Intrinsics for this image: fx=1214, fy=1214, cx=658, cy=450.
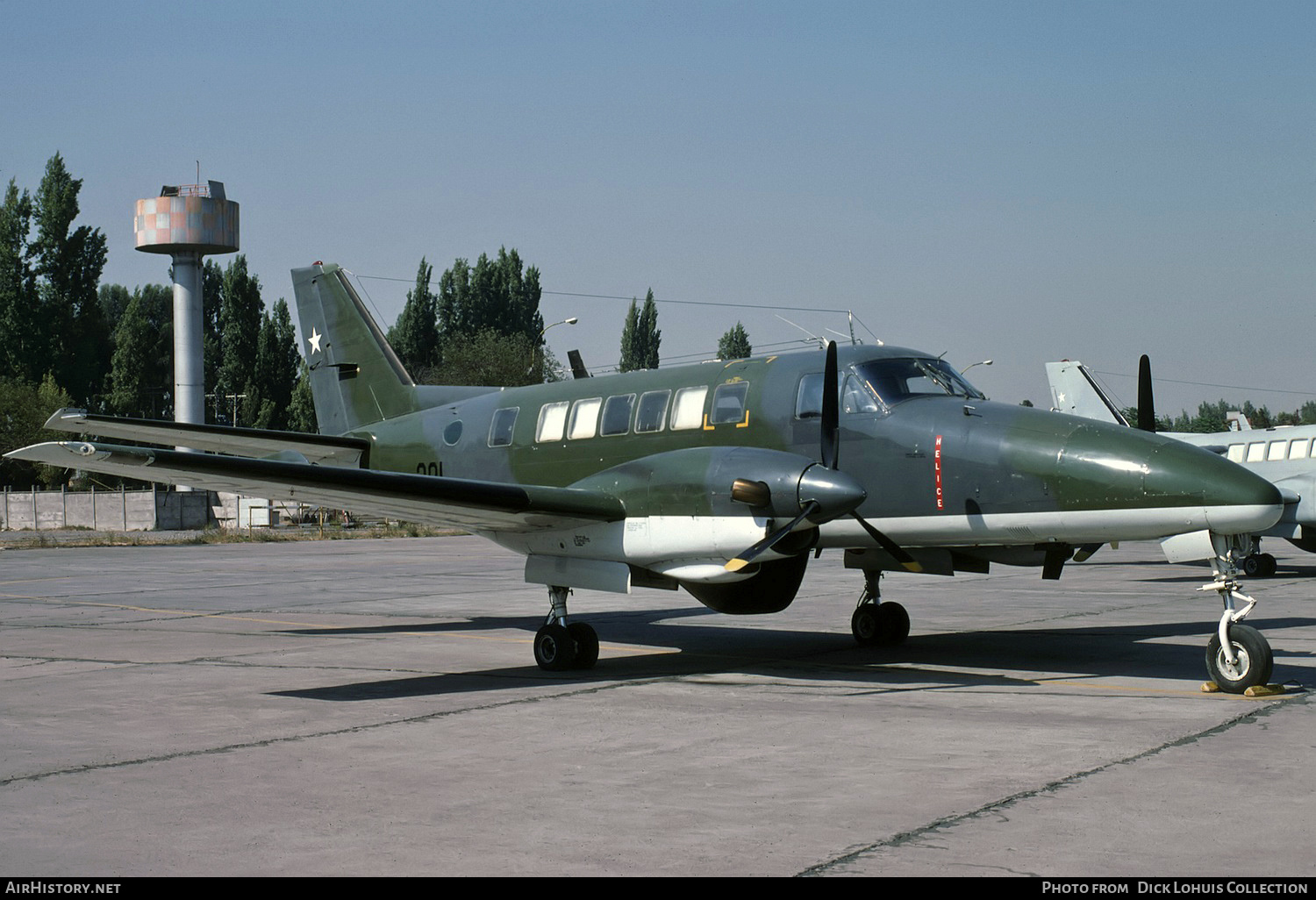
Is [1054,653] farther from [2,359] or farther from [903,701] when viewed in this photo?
[2,359]

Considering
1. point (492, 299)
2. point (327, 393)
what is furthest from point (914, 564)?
point (492, 299)

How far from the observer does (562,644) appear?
512 inches

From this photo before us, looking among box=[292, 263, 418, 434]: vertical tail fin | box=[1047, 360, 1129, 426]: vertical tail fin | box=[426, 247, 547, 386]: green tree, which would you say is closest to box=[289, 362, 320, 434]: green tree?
box=[426, 247, 547, 386]: green tree

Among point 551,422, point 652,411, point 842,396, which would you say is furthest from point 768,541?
point 551,422

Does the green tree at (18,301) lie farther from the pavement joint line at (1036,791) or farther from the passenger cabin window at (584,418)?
the pavement joint line at (1036,791)

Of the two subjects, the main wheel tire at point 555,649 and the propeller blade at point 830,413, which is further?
the main wheel tire at point 555,649

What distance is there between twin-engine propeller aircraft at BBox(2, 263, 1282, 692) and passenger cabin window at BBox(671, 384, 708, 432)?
0.02 metres

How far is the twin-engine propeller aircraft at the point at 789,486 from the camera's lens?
437 inches

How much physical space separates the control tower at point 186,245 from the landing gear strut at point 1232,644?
67.7 m

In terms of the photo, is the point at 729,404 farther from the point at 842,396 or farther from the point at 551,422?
the point at 551,422

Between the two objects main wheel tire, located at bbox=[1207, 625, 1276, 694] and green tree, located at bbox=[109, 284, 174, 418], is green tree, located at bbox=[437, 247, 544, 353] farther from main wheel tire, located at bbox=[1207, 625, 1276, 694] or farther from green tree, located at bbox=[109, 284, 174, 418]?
main wheel tire, located at bbox=[1207, 625, 1276, 694]

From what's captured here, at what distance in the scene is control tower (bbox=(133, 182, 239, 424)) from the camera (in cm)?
7156

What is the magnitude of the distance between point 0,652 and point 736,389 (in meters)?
9.58

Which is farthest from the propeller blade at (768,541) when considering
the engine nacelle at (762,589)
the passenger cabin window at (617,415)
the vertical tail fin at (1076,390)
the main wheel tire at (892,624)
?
the vertical tail fin at (1076,390)
